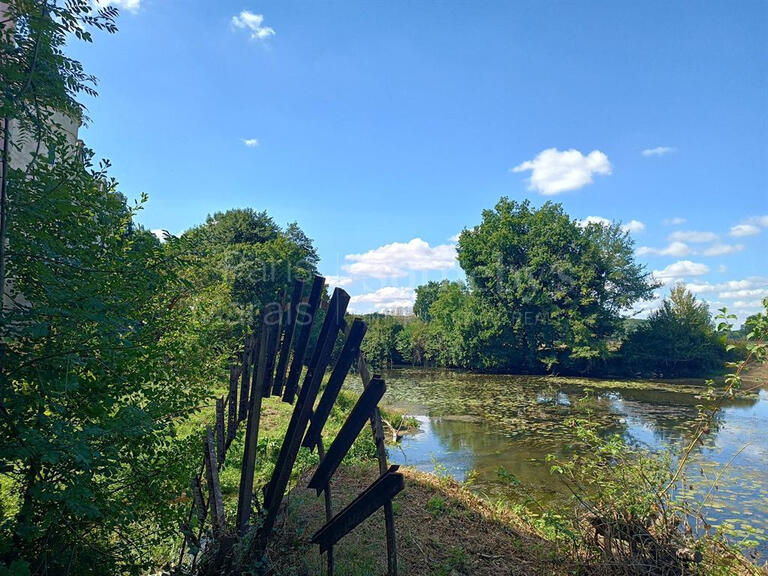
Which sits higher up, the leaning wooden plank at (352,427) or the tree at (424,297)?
the tree at (424,297)

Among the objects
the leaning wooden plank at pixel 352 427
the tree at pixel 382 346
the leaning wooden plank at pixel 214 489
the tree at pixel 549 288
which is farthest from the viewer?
the tree at pixel 382 346

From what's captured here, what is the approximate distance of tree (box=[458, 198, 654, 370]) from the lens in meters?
26.3

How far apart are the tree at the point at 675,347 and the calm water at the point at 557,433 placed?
16.7 ft

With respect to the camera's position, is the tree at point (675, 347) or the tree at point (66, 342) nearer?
the tree at point (66, 342)

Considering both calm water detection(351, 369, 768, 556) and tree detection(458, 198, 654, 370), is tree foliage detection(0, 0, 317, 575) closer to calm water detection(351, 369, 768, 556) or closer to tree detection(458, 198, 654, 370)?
calm water detection(351, 369, 768, 556)

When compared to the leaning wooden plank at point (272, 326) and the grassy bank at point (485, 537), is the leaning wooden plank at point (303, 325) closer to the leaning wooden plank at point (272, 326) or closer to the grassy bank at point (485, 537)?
the leaning wooden plank at point (272, 326)

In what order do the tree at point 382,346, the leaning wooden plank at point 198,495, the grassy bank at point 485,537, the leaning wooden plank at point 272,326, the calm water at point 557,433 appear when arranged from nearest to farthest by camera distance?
the leaning wooden plank at point 198,495 < the leaning wooden plank at point 272,326 < the grassy bank at point 485,537 < the calm water at point 557,433 < the tree at point 382,346

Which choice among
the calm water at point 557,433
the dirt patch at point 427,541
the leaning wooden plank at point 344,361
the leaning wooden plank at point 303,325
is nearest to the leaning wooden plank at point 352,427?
the leaning wooden plank at point 344,361


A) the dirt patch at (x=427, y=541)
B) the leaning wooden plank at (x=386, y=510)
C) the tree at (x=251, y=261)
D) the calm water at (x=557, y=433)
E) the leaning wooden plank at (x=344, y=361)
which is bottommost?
the calm water at (x=557, y=433)

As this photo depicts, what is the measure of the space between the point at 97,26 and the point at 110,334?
168 cm

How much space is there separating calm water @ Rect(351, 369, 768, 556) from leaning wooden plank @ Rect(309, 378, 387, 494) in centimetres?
326

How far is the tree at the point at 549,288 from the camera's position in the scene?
26.3 meters

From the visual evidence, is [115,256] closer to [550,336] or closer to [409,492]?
[409,492]

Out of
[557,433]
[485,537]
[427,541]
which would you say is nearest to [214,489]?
[427,541]
